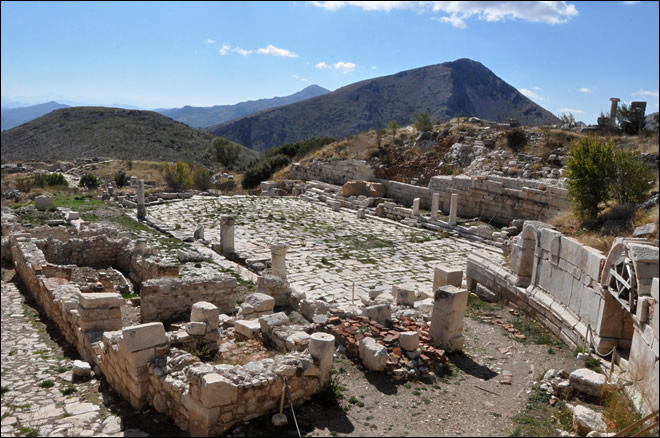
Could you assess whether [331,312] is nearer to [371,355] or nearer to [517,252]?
[371,355]

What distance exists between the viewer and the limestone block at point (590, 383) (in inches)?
247

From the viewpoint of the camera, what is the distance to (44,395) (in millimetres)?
6395

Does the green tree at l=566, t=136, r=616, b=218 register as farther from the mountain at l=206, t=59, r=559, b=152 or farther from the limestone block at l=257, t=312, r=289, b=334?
the mountain at l=206, t=59, r=559, b=152

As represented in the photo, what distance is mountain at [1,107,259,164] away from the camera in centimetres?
6738

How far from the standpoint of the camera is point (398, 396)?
6.41 metres

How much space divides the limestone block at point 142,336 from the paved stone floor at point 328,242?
5456 mm

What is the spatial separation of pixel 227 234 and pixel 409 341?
363 inches

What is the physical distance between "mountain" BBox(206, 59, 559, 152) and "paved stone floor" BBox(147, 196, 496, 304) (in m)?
75.0

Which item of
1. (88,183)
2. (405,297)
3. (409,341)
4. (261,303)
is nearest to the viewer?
(409,341)

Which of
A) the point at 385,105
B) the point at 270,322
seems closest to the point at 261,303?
the point at 270,322

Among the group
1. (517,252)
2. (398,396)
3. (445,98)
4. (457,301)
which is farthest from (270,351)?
(445,98)

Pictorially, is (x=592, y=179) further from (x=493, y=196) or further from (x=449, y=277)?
(x=493, y=196)

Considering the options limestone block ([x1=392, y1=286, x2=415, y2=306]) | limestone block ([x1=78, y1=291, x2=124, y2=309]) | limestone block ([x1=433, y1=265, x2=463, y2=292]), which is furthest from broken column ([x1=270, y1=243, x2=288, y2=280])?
limestone block ([x1=78, y1=291, x2=124, y2=309])

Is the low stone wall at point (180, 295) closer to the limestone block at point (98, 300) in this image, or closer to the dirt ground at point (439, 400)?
the limestone block at point (98, 300)
